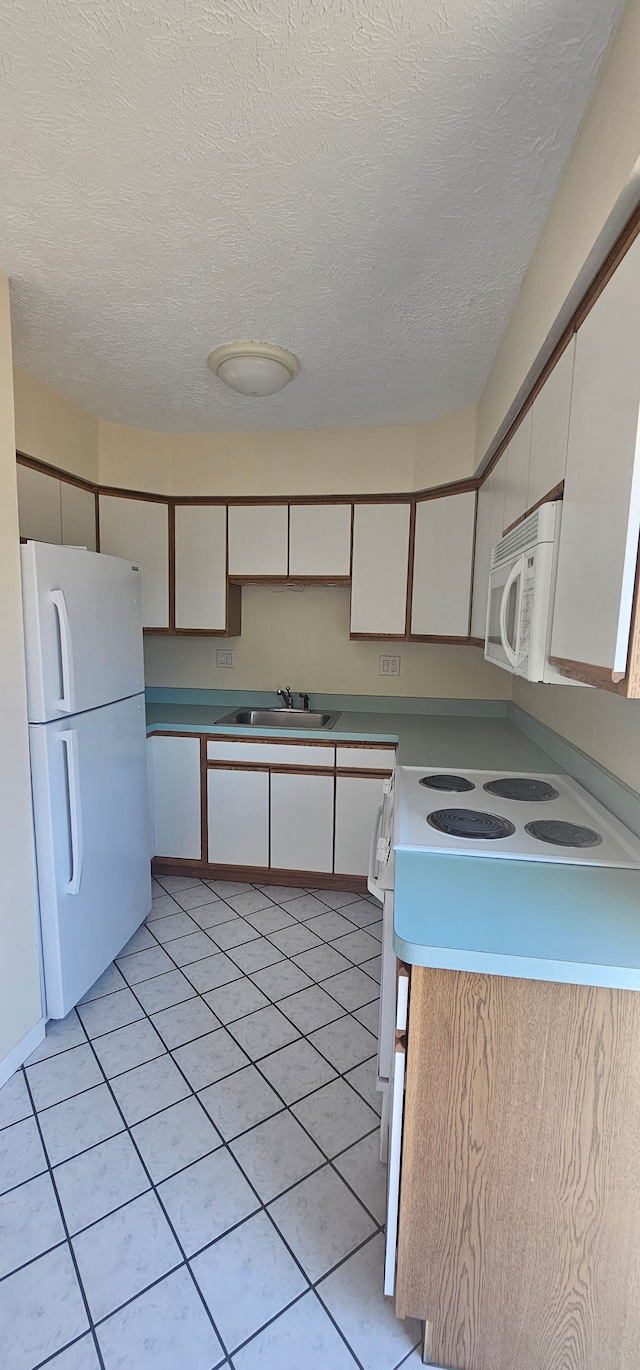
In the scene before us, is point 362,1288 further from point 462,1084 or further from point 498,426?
point 498,426

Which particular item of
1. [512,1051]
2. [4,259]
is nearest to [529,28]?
[4,259]

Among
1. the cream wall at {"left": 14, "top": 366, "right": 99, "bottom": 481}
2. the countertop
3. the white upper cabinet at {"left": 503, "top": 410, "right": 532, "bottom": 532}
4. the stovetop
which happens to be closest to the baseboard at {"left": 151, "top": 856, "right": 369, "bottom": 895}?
the stovetop

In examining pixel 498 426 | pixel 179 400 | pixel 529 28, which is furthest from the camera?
pixel 179 400

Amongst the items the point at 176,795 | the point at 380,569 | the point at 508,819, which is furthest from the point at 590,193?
the point at 176,795

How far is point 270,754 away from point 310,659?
722mm

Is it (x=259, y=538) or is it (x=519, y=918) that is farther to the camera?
(x=259, y=538)

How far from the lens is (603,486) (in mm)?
887

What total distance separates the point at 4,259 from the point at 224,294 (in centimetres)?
60

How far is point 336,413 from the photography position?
8.52 ft

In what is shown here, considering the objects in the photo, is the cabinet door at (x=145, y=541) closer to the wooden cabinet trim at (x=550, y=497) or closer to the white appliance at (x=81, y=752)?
the white appliance at (x=81, y=752)

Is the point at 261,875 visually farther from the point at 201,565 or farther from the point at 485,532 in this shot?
the point at 485,532

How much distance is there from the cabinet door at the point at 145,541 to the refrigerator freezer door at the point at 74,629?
2.40 feet

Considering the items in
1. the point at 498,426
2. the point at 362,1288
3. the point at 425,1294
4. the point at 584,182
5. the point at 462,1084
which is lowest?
the point at 362,1288

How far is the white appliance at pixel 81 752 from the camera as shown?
174cm
